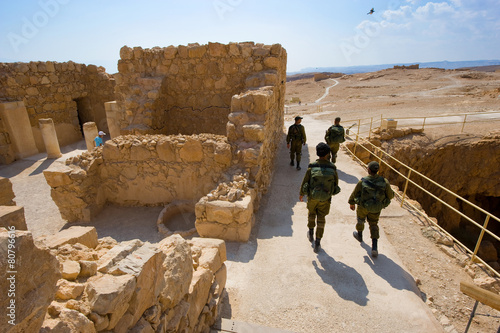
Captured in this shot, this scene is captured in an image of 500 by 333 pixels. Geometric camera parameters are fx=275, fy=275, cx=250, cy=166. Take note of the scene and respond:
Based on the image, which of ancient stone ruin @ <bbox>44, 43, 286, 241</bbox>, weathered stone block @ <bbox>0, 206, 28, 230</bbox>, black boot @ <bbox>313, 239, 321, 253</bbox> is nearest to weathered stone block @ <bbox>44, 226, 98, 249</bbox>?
weathered stone block @ <bbox>0, 206, 28, 230</bbox>

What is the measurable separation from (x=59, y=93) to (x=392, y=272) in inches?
576

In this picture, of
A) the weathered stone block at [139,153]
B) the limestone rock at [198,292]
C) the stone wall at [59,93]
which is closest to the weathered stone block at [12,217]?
the limestone rock at [198,292]

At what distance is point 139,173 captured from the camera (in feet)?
21.4

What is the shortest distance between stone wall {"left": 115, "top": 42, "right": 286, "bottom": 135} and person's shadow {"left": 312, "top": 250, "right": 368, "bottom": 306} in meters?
5.93

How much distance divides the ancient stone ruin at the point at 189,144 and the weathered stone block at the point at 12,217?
8.96ft

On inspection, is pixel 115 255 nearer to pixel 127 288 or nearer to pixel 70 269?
pixel 70 269

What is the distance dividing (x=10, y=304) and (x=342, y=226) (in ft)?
16.6

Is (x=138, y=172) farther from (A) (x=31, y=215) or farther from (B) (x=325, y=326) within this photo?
(B) (x=325, y=326)

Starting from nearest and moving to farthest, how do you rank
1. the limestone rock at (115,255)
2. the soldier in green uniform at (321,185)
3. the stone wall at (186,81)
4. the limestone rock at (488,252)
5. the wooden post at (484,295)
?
the limestone rock at (115,255), the wooden post at (484,295), the soldier in green uniform at (321,185), the stone wall at (186,81), the limestone rock at (488,252)

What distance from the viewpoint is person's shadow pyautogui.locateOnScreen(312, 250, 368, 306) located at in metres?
3.74

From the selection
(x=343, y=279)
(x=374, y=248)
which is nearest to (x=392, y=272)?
(x=374, y=248)

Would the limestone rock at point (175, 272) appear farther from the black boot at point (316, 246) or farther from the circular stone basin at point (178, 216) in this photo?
the circular stone basin at point (178, 216)

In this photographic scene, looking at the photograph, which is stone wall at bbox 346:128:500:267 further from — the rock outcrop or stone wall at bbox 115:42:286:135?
the rock outcrop

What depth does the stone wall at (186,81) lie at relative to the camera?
8477 mm
